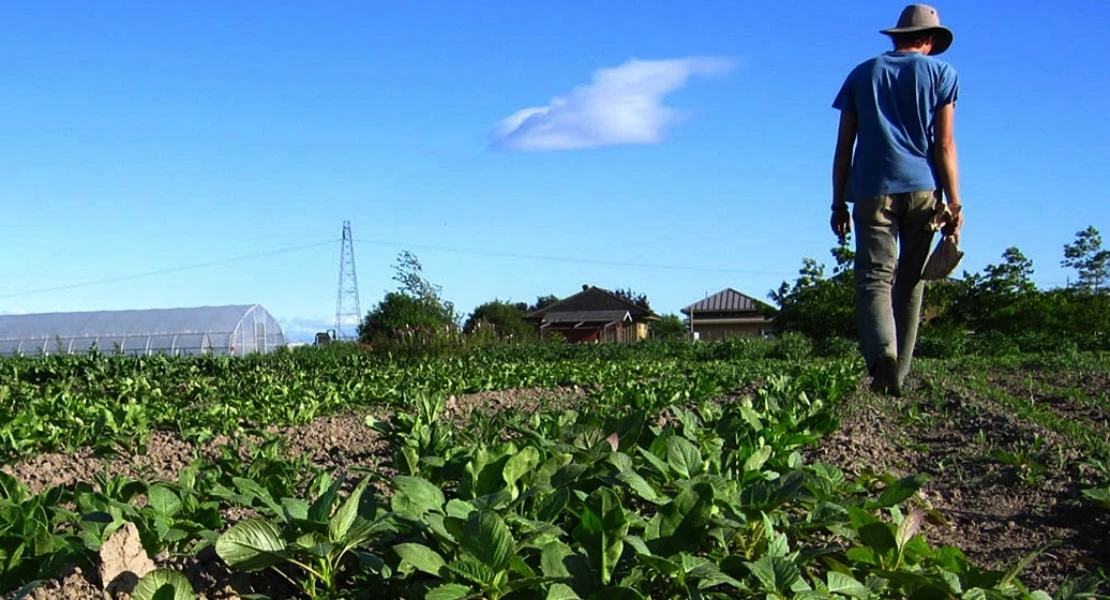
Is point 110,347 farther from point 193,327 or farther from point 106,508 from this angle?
point 106,508

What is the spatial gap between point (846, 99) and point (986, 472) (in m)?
2.93

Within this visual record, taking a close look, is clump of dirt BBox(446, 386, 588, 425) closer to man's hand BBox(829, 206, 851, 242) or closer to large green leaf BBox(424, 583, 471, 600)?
man's hand BBox(829, 206, 851, 242)

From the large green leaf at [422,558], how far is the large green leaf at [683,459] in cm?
81

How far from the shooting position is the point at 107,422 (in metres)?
4.46

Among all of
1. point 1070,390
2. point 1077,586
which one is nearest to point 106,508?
point 1077,586

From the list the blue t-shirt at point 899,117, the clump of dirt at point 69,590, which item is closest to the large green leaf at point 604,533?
the clump of dirt at point 69,590

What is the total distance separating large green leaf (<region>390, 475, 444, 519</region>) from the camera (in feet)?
6.70

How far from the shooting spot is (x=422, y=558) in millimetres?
1708

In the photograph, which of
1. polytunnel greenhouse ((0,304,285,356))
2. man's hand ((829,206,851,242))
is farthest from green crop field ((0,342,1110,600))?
polytunnel greenhouse ((0,304,285,356))

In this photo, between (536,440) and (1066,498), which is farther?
(1066,498)

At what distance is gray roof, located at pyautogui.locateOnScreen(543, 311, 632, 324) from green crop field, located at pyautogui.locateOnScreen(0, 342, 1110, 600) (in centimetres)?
Answer: 6439

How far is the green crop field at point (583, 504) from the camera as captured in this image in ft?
5.72

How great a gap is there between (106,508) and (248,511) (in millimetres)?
466

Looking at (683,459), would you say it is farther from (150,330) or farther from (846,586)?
(150,330)
